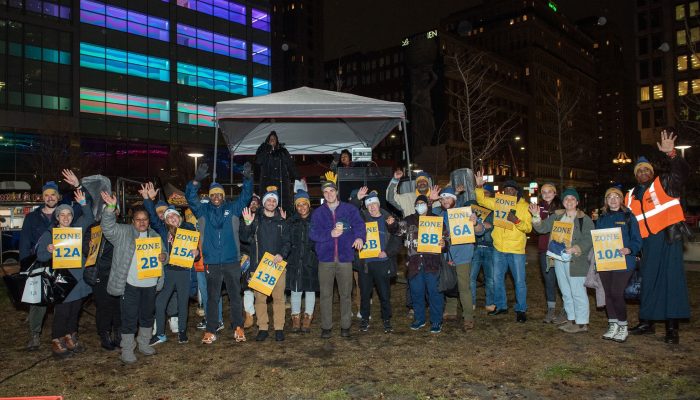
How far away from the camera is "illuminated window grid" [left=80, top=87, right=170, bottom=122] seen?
145ft

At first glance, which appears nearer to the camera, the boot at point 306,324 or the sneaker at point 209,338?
the sneaker at point 209,338

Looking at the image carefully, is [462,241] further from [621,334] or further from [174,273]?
[174,273]

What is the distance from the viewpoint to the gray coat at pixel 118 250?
6.59 m

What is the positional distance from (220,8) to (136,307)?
52.8 m

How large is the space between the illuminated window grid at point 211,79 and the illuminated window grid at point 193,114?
207cm

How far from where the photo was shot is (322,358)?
6.61 m

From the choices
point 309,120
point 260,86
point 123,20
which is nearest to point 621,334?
point 309,120

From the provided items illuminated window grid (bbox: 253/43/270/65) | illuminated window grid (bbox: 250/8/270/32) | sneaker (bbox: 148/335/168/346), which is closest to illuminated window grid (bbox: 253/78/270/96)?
illuminated window grid (bbox: 253/43/270/65)

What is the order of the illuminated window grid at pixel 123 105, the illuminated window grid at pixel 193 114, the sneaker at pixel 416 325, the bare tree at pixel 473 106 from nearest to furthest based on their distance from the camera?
1. the sneaker at pixel 416 325
2. the bare tree at pixel 473 106
3. the illuminated window grid at pixel 123 105
4. the illuminated window grid at pixel 193 114

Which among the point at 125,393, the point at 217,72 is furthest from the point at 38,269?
the point at 217,72

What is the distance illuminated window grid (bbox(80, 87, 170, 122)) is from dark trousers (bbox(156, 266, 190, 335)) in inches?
1667

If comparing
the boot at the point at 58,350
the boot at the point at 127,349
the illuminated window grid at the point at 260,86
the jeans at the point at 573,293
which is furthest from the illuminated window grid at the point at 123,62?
the jeans at the point at 573,293

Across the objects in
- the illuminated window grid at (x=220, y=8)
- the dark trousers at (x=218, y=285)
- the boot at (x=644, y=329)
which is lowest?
the boot at (x=644, y=329)

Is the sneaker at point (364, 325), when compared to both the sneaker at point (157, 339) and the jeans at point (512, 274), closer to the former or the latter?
the jeans at point (512, 274)
